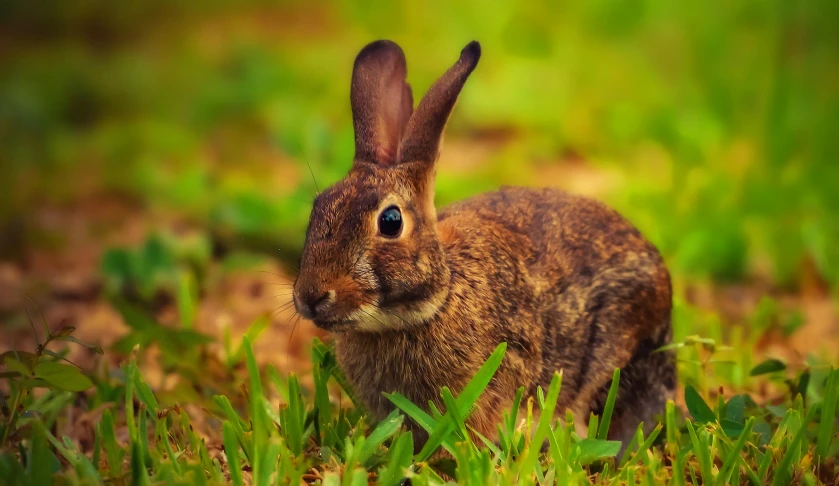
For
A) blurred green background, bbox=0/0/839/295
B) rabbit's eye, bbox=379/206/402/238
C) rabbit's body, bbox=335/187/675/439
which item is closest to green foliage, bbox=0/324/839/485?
rabbit's body, bbox=335/187/675/439

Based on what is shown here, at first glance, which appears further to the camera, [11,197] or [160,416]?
[11,197]

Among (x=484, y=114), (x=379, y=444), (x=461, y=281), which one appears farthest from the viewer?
(x=484, y=114)

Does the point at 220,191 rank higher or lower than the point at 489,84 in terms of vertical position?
lower

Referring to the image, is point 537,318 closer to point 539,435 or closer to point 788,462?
point 539,435

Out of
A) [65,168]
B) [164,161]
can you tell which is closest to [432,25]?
[164,161]

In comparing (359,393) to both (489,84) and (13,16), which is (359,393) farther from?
(13,16)

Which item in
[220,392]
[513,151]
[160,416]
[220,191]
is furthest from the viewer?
[513,151]

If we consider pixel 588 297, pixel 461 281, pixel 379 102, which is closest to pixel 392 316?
pixel 461 281
